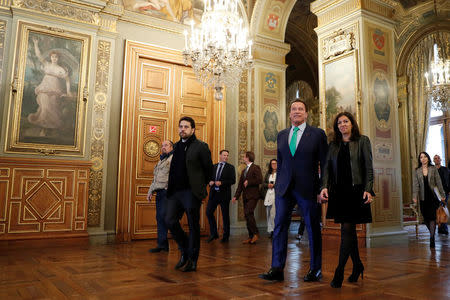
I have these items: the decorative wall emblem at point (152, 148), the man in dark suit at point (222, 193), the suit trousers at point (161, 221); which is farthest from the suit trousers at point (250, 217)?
the decorative wall emblem at point (152, 148)

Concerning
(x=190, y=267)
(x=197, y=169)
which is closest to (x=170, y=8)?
(x=197, y=169)

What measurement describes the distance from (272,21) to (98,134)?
183 inches

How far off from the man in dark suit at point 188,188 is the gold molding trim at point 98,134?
3176 mm

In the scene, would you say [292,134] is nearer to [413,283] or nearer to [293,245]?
[413,283]

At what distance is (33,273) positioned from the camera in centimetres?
330

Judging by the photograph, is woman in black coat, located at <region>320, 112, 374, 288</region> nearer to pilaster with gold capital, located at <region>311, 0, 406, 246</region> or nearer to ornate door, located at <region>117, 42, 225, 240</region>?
pilaster with gold capital, located at <region>311, 0, 406, 246</region>

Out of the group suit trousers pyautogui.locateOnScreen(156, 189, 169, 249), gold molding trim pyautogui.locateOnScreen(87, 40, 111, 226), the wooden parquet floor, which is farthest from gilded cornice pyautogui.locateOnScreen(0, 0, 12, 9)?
suit trousers pyautogui.locateOnScreen(156, 189, 169, 249)

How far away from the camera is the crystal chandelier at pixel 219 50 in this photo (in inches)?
232

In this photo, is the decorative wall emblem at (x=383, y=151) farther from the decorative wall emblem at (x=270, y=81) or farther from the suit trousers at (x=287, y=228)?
the suit trousers at (x=287, y=228)

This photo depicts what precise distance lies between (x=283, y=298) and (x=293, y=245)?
3233 millimetres

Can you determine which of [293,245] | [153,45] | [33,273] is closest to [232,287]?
[33,273]

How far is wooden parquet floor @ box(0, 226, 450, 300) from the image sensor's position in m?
2.54

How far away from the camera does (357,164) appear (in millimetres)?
2822

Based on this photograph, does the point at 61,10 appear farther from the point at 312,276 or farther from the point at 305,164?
the point at 312,276
